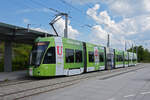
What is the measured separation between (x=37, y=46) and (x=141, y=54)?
7113 centimetres

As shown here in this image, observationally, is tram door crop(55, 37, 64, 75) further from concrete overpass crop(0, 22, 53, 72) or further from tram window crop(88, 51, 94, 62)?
tram window crop(88, 51, 94, 62)

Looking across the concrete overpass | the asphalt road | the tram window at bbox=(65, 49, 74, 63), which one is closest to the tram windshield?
the tram window at bbox=(65, 49, 74, 63)

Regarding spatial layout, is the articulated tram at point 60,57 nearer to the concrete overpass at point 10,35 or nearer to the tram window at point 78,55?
the tram window at point 78,55

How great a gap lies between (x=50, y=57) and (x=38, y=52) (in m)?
0.94

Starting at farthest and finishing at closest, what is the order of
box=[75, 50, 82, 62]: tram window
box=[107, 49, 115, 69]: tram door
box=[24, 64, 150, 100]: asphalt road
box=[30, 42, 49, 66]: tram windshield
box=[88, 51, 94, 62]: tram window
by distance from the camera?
box=[107, 49, 115, 69]: tram door < box=[88, 51, 94, 62]: tram window < box=[75, 50, 82, 62]: tram window < box=[30, 42, 49, 66]: tram windshield < box=[24, 64, 150, 100]: asphalt road

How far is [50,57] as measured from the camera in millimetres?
12992

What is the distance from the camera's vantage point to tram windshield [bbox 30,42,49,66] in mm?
12655

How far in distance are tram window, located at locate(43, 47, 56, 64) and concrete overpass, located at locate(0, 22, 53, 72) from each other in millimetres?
3126

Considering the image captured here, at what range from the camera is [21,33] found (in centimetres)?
1555

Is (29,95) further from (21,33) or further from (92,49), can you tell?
(92,49)

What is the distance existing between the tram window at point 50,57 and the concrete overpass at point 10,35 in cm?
313

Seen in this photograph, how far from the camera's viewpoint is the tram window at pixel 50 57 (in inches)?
503

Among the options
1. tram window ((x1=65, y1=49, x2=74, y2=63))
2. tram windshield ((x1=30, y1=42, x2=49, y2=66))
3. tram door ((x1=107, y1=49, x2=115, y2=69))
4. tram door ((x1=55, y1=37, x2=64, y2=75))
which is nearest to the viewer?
tram windshield ((x1=30, y1=42, x2=49, y2=66))

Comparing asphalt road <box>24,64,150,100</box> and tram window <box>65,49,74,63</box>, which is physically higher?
tram window <box>65,49,74,63</box>
